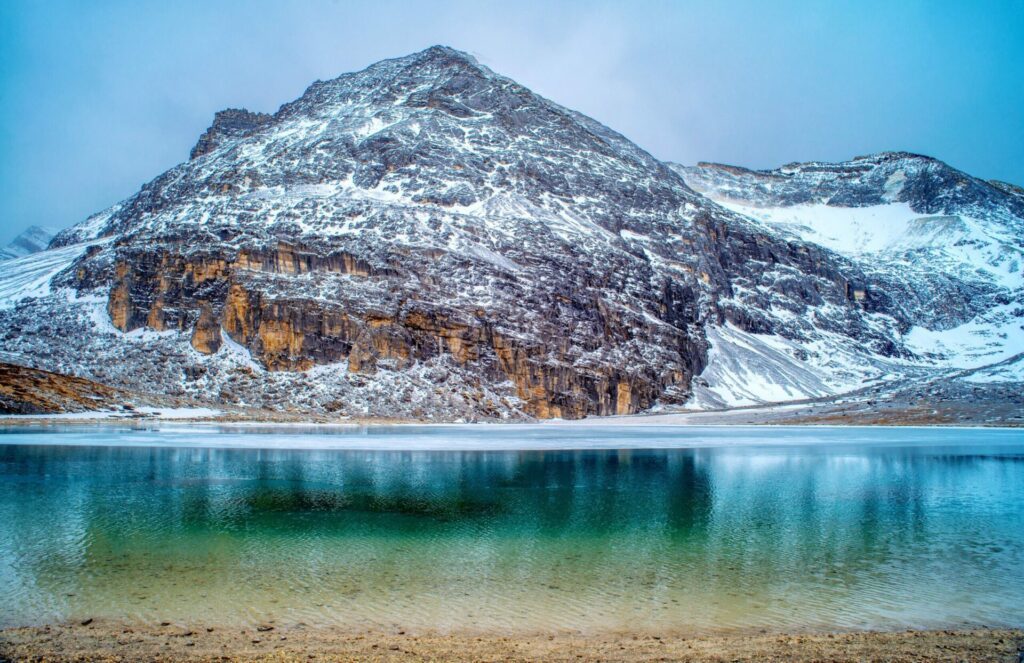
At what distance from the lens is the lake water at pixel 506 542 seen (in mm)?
14234

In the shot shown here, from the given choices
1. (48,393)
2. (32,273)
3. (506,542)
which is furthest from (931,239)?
(32,273)

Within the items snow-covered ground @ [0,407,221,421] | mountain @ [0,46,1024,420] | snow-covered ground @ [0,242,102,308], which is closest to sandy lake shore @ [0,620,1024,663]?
snow-covered ground @ [0,407,221,421]

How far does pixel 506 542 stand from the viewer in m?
20.3

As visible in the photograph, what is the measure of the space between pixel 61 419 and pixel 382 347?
114 ft

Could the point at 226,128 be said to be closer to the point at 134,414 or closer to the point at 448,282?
the point at 448,282

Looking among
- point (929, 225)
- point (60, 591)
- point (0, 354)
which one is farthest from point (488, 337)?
point (929, 225)

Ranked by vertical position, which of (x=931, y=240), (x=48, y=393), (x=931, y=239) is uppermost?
(x=931, y=239)

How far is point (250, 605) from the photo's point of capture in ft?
47.1

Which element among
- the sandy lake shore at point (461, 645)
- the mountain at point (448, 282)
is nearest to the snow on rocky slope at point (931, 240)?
the mountain at point (448, 282)

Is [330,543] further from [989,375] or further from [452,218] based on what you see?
[989,375]

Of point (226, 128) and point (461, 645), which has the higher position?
point (226, 128)

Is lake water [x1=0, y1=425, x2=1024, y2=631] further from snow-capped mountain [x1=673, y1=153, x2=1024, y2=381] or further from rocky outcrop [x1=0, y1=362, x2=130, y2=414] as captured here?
snow-capped mountain [x1=673, y1=153, x2=1024, y2=381]

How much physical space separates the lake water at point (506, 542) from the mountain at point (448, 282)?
47232mm

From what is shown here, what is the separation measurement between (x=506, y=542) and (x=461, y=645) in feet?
26.6
